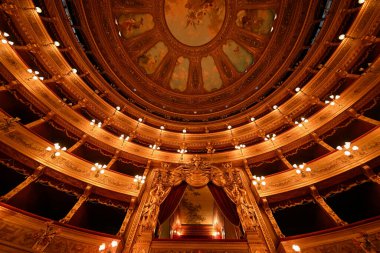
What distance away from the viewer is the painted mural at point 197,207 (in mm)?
9688

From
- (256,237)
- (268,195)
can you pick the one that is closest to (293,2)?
(268,195)

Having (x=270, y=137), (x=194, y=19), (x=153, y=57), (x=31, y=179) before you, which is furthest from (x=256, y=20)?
(x=31, y=179)

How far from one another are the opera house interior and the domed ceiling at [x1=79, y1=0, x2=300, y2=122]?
0.34ft

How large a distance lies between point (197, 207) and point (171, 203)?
2.50m

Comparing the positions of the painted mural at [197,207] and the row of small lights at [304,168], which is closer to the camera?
the row of small lights at [304,168]

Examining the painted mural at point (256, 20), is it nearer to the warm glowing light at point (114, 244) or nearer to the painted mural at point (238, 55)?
the painted mural at point (238, 55)

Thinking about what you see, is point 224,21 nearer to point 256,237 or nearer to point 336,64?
point 336,64

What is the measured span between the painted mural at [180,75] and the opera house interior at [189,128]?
0.42ft

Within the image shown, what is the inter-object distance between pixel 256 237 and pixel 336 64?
393 inches

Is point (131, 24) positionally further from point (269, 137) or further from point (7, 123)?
→ point (269, 137)

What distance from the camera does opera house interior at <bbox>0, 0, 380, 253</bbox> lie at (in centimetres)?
636

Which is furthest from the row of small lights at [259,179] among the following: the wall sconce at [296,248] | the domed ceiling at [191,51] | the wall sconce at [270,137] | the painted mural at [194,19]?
the painted mural at [194,19]

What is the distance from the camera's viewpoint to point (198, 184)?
8.38 metres

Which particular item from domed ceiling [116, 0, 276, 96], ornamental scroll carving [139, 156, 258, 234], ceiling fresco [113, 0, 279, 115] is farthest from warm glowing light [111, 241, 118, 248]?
domed ceiling [116, 0, 276, 96]
